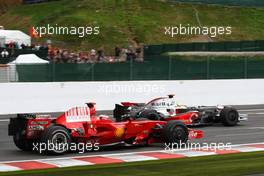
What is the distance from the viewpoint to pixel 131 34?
170 ft

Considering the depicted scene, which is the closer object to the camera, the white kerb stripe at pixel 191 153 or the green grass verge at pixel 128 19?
the white kerb stripe at pixel 191 153

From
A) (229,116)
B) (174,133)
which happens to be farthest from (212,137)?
(229,116)

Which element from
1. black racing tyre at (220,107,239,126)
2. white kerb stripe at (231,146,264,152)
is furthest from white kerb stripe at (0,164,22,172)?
black racing tyre at (220,107,239,126)

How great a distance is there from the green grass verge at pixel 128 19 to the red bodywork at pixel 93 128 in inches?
1258

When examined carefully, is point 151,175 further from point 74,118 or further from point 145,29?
point 145,29

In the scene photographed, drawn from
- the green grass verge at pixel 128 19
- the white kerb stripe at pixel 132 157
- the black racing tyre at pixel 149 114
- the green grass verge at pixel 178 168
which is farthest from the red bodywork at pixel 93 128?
the green grass verge at pixel 128 19

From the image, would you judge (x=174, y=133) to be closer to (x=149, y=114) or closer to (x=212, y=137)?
(x=149, y=114)

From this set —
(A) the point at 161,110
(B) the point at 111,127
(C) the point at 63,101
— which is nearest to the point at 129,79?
(C) the point at 63,101

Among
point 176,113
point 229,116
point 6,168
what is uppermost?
point 176,113

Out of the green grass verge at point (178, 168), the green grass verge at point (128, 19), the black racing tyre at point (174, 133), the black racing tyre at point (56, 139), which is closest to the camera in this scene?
the green grass verge at point (178, 168)

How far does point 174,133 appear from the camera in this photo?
16.3 meters

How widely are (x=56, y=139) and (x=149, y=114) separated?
3746 mm

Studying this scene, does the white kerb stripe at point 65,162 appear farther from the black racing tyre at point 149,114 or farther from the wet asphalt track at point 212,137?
the black racing tyre at point 149,114

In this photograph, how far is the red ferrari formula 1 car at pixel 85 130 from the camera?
1521 centimetres
